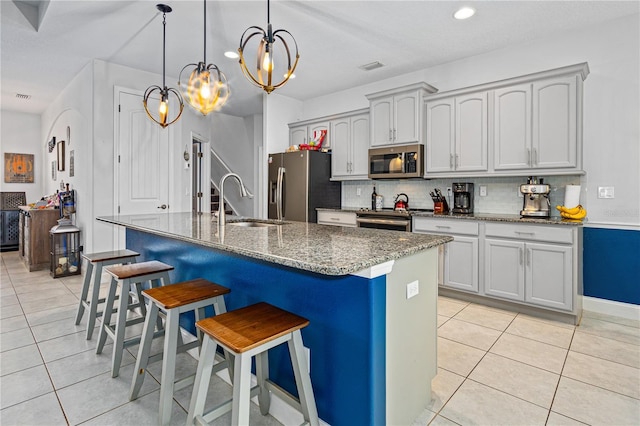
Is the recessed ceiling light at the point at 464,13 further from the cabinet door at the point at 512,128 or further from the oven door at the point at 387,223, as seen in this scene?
the oven door at the point at 387,223

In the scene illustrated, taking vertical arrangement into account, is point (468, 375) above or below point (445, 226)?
below

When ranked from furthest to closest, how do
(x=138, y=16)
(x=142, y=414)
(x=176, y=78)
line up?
1. (x=176, y=78)
2. (x=138, y=16)
3. (x=142, y=414)

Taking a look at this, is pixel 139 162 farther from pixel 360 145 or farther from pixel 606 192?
pixel 606 192

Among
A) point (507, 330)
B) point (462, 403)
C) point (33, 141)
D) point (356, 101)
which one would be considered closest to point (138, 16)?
point (356, 101)

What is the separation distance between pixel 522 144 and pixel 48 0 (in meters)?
4.65

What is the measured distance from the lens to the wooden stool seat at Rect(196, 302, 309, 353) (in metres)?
1.27

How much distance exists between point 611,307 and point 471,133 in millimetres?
2163

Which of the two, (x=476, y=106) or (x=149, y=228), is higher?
(x=476, y=106)

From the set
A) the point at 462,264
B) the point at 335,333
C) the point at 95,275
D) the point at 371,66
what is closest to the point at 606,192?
the point at 462,264

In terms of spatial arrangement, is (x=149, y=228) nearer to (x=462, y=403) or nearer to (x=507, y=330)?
(x=462, y=403)

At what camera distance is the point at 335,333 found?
150 cm

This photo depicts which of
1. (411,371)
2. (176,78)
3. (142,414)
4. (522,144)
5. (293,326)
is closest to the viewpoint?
(293,326)

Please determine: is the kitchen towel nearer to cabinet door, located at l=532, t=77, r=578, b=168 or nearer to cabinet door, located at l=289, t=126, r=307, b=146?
cabinet door, located at l=532, t=77, r=578, b=168

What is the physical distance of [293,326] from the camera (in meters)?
1.39
